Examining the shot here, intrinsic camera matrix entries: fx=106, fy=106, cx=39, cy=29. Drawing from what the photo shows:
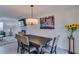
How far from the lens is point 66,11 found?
5.10 ft

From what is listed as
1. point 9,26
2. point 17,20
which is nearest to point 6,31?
point 9,26

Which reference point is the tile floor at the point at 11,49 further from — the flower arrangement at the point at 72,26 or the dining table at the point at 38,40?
the flower arrangement at the point at 72,26

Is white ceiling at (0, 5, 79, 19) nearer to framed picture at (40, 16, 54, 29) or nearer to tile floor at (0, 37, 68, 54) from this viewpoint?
framed picture at (40, 16, 54, 29)

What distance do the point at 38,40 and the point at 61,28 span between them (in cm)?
38

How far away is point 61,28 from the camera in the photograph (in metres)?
1.53

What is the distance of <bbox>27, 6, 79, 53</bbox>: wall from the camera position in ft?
4.80

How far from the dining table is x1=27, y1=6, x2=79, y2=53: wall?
5 cm

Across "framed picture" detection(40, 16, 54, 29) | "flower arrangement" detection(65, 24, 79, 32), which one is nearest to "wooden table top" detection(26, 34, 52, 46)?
"framed picture" detection(40, 16, 54, 29)

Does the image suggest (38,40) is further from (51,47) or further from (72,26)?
(72,26)

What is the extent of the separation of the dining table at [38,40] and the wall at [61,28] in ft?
0.16

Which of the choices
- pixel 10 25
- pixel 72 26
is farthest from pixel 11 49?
pixel 72 26

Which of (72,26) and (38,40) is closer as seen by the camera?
(72,26)

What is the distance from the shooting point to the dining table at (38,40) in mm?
1526
